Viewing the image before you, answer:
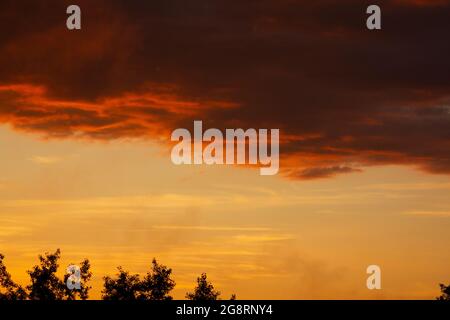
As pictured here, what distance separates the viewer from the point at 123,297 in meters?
88.6

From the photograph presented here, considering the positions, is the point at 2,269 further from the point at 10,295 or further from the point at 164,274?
the point at 164,274
